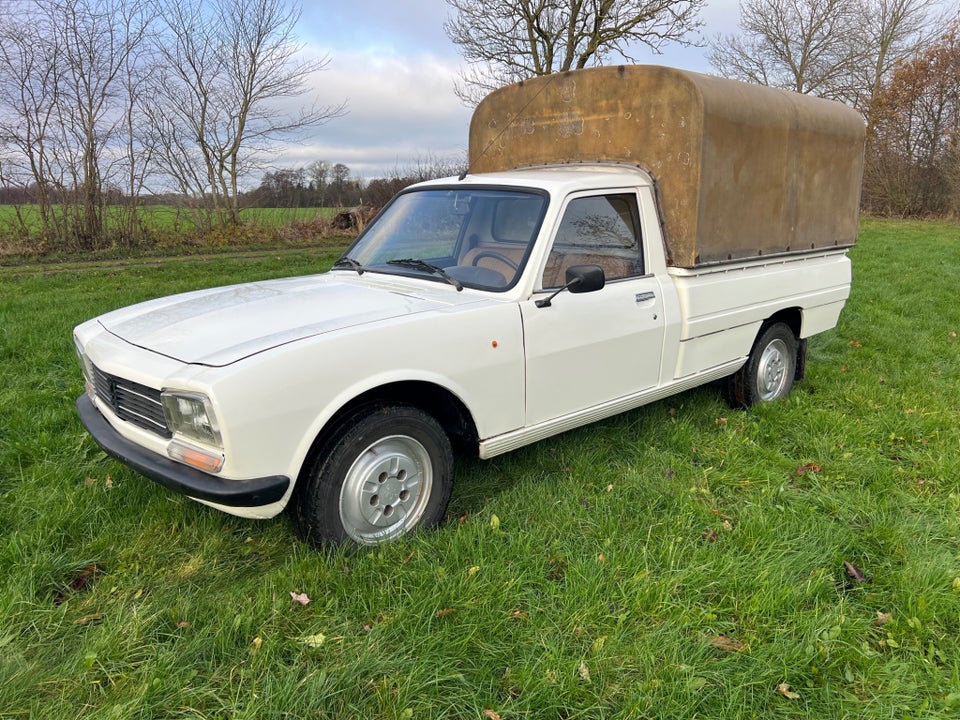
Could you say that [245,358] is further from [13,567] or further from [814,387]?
[814,387]

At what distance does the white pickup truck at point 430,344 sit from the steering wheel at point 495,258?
1 centimetres

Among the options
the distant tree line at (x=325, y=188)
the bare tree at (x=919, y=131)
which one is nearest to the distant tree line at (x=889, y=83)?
the bare tree at (x=919, y=131)

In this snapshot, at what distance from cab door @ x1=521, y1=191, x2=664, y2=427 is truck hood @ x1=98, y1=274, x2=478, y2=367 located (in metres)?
0.47

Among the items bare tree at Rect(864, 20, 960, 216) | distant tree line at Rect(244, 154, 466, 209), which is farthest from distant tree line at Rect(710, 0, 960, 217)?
distant tree line at Rect(244, 154, 466, 209)

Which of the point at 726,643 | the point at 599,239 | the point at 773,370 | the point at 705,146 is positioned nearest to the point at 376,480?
the point at 726,643

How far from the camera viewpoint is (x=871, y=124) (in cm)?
2886

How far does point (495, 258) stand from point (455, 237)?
48 cm

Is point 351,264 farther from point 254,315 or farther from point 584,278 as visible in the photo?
point 584,278

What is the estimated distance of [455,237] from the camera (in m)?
4.13

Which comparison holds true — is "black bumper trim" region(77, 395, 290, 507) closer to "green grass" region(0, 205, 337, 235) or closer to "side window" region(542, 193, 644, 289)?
"side window" region(542, 193, 644, 289)

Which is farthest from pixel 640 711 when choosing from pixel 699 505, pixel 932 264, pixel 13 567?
pixel 932 264

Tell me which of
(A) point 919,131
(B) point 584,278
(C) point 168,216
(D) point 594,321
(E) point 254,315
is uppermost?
(A) point 919,131

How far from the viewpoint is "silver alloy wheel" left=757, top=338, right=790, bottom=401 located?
5.26 meters

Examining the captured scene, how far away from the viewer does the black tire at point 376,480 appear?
2869 mm
